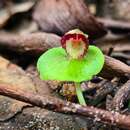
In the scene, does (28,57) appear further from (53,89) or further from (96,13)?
(96,13)

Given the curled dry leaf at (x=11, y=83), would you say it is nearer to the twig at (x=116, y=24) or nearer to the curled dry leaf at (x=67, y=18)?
the curled dry leaf at (x=67, y=18)

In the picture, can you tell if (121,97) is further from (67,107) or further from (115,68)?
(67,107)

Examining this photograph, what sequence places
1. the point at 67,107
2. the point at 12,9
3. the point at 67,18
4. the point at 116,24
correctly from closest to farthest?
the point at 67,107 → the point at 67,18 → the point at 116,24 → the point at 12,9

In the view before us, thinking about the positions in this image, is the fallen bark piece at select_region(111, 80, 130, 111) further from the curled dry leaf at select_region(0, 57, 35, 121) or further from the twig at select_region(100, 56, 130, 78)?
the curled dry leaf at select_region(0, 57, 35, 121)

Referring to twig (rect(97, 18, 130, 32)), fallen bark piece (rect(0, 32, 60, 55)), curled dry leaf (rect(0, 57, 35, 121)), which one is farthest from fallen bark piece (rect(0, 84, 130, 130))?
twig (rect(97, 18, 130, 32))

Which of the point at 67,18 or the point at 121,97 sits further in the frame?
the point at 67,18

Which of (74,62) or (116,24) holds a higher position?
(74,62)

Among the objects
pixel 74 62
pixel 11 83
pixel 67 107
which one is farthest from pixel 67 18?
pixel 67 107
